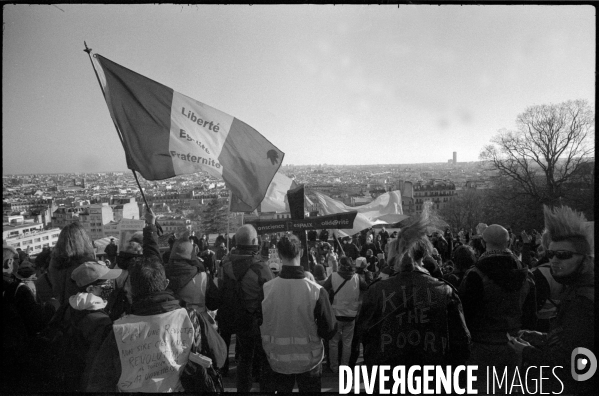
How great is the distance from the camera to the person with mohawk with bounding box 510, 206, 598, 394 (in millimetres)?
2879

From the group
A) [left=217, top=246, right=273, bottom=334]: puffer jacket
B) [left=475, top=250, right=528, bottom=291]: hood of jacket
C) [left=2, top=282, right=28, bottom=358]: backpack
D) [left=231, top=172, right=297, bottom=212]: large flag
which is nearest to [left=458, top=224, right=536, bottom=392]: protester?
[left=475, top=250, right=528, bottom=291]: hood of jacket

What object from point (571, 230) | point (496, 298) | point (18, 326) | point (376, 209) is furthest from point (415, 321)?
point (376, 209)

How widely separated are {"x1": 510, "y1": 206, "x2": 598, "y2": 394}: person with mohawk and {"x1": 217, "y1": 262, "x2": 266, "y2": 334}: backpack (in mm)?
1970

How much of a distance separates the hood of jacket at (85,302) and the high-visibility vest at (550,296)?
3.81 metres

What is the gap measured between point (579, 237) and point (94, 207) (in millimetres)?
9249

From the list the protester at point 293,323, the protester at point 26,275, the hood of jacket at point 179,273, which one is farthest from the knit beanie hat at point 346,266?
the protester at point 26,275

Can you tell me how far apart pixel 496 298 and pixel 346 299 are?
1611mm

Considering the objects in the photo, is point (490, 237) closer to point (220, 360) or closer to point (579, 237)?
point (579, 237)

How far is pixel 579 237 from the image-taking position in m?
3.18

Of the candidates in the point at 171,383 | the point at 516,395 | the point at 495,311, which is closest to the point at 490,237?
the point at 495,311

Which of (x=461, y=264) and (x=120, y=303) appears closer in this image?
(x=120, y=303)

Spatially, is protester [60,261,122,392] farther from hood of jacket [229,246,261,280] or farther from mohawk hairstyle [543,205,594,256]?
mohawk hairstyle [543,205,594,256]

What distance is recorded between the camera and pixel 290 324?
10.7 ft

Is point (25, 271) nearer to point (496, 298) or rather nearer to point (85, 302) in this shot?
point (85, 302)
